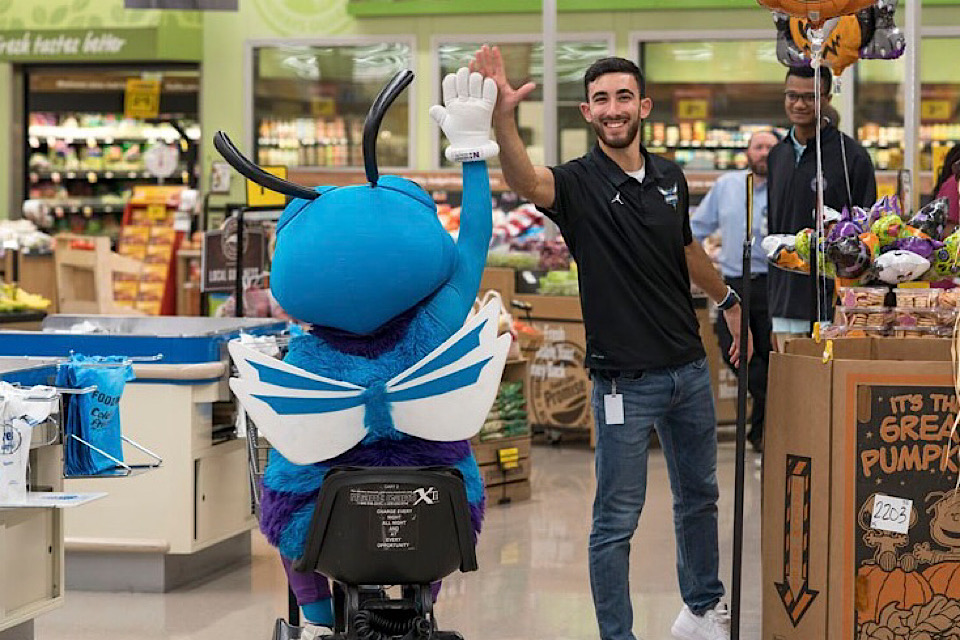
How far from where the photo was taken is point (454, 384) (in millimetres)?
3514

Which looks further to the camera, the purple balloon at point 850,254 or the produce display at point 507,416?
the produce display at point 507,416

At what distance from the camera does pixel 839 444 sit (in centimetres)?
384

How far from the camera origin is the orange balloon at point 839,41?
4836 mm

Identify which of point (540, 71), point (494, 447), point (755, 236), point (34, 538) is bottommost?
point (494, 447)

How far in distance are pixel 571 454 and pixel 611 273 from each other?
14.6 ft

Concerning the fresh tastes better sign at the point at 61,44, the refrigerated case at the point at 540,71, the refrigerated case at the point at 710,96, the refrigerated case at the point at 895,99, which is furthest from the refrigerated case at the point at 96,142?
the refrigerated case at the point at 895,99

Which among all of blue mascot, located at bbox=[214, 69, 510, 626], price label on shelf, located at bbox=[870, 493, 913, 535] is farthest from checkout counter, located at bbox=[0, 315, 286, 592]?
price label on shelf, located at bbox=[870, 493, 913, 535]

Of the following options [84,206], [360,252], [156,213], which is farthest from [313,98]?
[360,252]

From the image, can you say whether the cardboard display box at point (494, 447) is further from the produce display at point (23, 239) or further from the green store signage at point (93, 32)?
the green store signage at point (93, 32)

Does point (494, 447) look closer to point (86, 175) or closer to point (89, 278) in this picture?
point (89, 278)

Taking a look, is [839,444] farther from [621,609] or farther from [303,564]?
[303,564]

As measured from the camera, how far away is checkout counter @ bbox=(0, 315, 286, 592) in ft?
16.8

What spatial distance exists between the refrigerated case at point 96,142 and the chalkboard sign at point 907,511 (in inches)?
445

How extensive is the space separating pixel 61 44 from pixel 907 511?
11283mm
